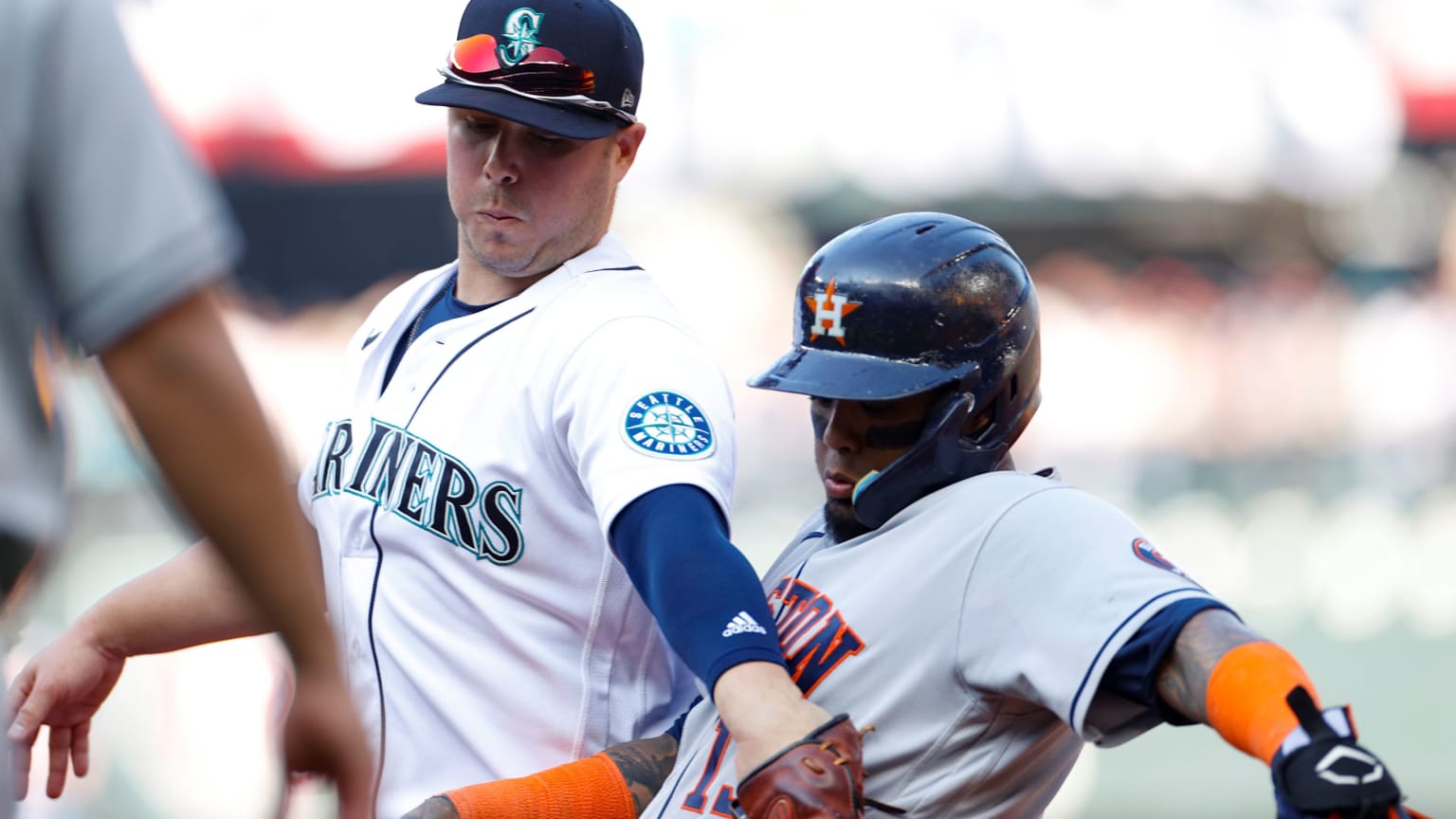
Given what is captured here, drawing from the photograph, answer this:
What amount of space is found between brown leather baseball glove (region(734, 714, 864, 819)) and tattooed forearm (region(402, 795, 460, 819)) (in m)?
0.51

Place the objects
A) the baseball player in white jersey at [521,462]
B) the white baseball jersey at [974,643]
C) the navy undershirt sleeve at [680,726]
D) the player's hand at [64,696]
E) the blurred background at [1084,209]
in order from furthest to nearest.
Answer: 1. the blurred background at [1084,209]
2. the player's hand at [64,696]
3. the navy undershirt sleeve at [680,726]
4. the baseball player in white jersey at [521,462]
5. the white baseball jersey at [974,643]

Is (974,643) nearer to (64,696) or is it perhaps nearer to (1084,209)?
(64,696)

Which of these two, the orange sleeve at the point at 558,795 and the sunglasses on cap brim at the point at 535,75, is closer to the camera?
the orange sleeve at the point at 558,795

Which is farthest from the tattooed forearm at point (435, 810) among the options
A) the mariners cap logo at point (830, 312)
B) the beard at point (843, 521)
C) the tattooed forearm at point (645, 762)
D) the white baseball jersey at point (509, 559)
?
the mariners cap logo at point (830, 312)

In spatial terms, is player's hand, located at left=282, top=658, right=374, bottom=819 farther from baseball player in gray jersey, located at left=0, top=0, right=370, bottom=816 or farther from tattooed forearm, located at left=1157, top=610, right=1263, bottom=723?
tattooed forearm, located at left=1157, top=610, right=1263, bottom=723

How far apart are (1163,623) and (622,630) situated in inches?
32.4

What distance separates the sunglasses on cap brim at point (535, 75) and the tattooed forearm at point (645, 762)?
35.3 inches

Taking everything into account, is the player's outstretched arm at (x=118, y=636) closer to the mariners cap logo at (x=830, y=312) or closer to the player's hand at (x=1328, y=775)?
the mariners cap logo at (x=830, y=312)

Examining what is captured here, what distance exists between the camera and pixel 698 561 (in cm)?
209

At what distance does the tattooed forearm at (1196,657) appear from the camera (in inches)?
72.1

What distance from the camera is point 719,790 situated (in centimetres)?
224

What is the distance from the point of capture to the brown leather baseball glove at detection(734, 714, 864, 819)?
1.87 metres

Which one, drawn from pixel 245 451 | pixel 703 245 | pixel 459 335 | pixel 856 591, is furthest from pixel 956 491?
pixel 703 245

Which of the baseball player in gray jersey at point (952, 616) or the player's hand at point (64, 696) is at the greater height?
the baseball player in gray jersey at point (952, 616)
